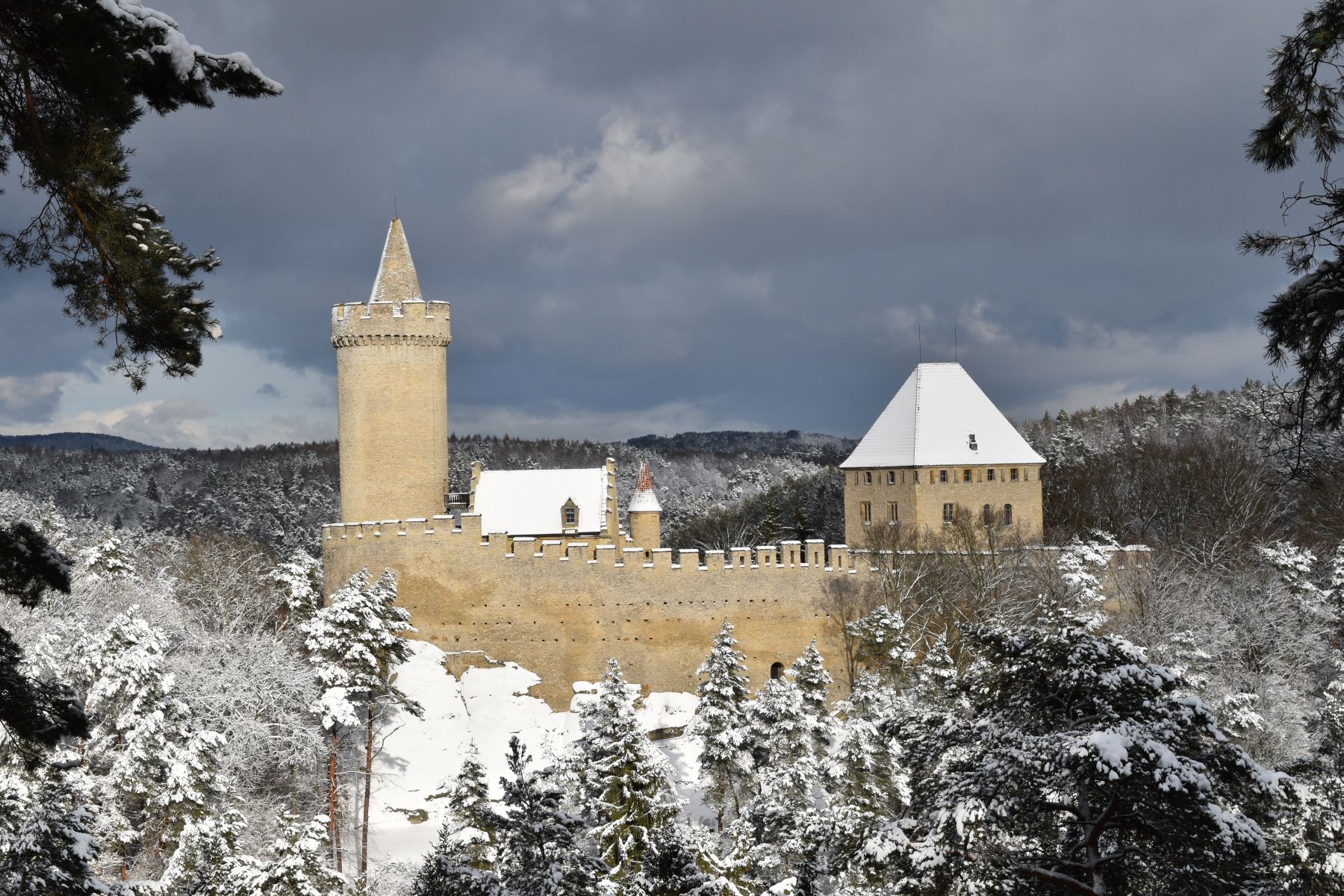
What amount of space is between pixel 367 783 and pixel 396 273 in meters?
18.0

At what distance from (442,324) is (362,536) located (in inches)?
302

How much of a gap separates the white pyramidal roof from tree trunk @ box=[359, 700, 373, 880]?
732 inches

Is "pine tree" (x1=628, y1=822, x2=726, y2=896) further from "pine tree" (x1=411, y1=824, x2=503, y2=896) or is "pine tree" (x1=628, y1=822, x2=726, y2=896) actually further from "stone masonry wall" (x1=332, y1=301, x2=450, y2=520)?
"stone masonry wall" (x1=332, y1=301, x2=450, y2=520)

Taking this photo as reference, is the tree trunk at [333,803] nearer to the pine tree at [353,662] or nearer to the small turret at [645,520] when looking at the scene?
the pine tree at [353,662]

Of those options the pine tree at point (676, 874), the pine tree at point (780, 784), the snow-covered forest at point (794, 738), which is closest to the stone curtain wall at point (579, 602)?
the snow-covered forest at point (794, 738)

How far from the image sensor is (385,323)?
38.7 meters

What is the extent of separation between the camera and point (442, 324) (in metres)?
39.4

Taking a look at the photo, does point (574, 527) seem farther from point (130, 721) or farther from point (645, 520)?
point (130, 721)

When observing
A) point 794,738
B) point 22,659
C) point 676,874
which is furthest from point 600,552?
point 22,659

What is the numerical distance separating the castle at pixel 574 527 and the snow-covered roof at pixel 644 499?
0.08 metres

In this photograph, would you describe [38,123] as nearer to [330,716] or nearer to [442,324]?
[330,716]

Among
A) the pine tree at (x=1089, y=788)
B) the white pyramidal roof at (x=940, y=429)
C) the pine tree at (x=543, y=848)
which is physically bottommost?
the pine tree at (x=543, y=848)

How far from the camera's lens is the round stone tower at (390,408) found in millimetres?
38406

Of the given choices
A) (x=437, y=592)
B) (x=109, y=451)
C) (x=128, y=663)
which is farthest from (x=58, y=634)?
(x=109, y=451)
